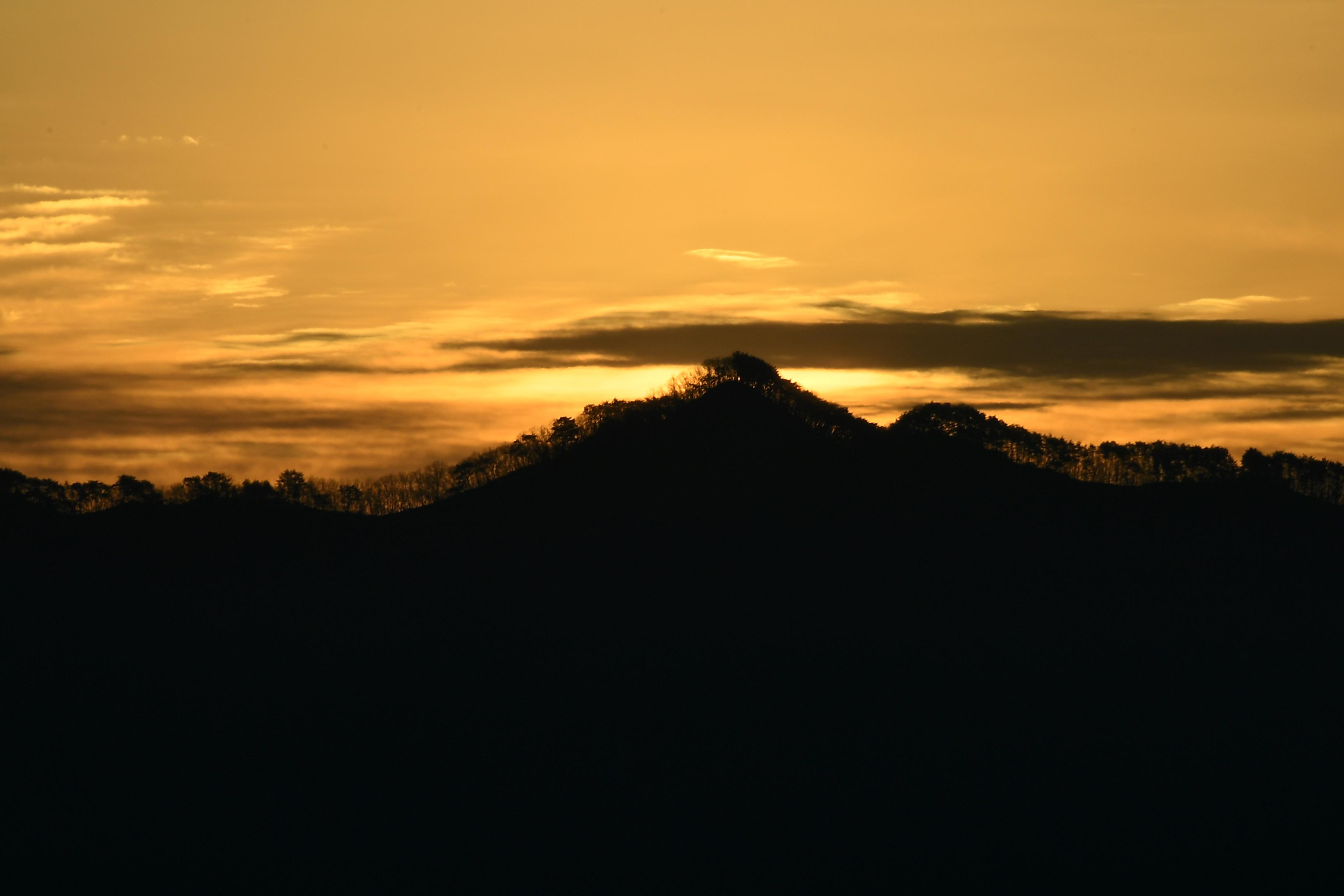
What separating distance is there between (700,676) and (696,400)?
8.79 m

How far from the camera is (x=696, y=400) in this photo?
29.2 meters

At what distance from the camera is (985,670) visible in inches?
891

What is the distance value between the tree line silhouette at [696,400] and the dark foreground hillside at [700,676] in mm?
373

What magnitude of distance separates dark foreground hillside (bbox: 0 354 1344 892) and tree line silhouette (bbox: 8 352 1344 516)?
0.37 meters

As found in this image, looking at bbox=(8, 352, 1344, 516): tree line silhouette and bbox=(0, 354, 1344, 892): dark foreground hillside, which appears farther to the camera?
bbox=(8, 352, 1344, 516): tree line silhouette

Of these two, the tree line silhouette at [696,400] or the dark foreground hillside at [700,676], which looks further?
the tree line silhouette at [696,400]

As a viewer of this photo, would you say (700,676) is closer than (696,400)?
Yes

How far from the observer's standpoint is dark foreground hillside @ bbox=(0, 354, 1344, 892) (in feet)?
63.1

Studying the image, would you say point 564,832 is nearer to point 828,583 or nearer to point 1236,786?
point 828,583

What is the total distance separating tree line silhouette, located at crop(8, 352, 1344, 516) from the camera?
2870 centimetres

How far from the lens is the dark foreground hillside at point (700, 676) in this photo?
19.2 m

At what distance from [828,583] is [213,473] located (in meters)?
15.1

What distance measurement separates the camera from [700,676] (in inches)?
874

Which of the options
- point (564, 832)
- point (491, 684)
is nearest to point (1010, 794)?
point (564, 832)
